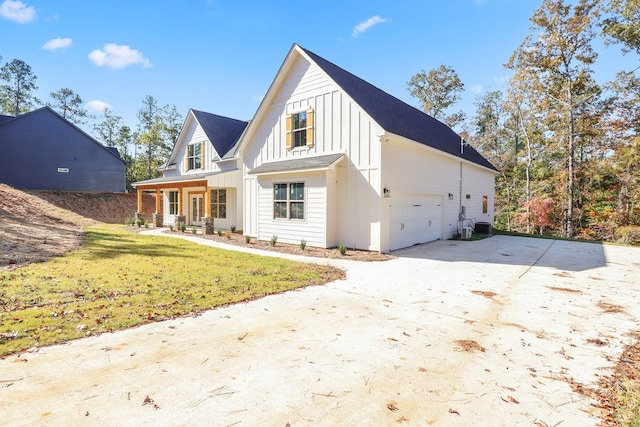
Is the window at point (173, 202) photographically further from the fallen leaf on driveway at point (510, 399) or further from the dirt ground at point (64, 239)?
the fallen leaf on driveway at point (510, 399)

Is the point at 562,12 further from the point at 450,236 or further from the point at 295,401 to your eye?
the point at 295,401

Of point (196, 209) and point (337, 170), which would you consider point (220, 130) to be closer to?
point (196, 209)

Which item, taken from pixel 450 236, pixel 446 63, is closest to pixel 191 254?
pixel 450 236

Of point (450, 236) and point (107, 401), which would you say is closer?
point (107, 401)

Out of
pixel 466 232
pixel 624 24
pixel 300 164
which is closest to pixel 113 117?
pixel 300 164

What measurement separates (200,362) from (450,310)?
13.2 ft

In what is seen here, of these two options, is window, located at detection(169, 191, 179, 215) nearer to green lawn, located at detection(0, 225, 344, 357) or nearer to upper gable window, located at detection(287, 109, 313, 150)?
green lawn, located at detection(0, 225, 344, 357)

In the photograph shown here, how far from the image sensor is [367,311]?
16.3ft

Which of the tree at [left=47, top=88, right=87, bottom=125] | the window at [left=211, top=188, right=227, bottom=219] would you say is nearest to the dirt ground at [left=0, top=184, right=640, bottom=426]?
the window at [left=211, top=188, right=227, bottom=219]

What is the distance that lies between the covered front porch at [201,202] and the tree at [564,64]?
73.4 ft

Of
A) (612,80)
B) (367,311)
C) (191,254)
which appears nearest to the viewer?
(367,311)

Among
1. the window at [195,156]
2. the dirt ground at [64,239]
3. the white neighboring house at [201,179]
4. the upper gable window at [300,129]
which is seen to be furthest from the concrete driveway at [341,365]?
the window at [195,156]

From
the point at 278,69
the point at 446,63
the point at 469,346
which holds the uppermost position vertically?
the point at 446,63

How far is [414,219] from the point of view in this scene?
42.1 feet
